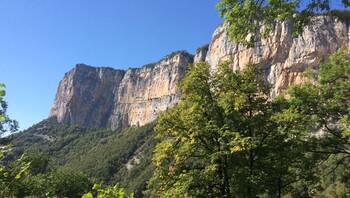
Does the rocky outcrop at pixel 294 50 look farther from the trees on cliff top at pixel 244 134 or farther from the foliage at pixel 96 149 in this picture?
the trees on cliff top at pixel 244 134

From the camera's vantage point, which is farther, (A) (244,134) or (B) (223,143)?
(A) (244,134)

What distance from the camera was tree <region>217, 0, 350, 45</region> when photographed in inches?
234

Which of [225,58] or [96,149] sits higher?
[225,58]

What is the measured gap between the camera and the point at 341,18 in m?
6.66

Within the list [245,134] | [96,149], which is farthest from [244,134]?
[96,149]

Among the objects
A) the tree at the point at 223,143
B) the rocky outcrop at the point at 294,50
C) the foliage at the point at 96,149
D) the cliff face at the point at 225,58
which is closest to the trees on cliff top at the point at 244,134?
the tree at the point at 223,143

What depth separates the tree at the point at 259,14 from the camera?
19.5 feet

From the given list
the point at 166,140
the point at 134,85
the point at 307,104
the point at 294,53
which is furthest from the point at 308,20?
the point at 134,85

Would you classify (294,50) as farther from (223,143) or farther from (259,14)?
(259,14)

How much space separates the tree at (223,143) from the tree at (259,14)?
4496 millimetres

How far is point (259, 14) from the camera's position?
6254 millimetres

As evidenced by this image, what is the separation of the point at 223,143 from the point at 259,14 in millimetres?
5671

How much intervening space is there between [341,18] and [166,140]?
760 cm

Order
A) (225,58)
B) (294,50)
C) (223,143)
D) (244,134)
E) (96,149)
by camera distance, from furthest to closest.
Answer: (96,149)
(225,58)
(294,50)
(244,134)
(223,143)
